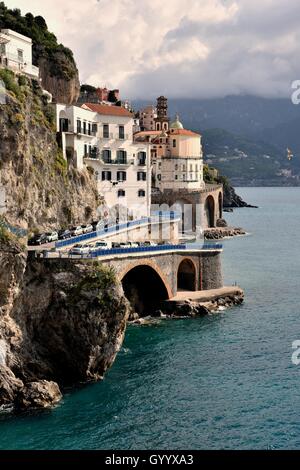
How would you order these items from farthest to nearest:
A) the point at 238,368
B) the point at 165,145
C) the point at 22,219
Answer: the point at 165,145 < the point at 22,219 < the point at 238,368

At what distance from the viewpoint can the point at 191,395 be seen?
57.5 m

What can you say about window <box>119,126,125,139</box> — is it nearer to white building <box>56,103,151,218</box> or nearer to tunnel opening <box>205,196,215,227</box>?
white building <box>56,103,151,218</box>

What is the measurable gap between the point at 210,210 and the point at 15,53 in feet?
347

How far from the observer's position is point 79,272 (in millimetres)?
60406

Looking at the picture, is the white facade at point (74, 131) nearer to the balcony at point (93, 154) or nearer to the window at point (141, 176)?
the balcony at point (93, 154)

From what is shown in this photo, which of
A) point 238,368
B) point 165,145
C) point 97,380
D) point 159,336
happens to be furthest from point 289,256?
point 97,380

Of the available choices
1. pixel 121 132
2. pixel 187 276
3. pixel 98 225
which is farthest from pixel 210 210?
pixel 98 225

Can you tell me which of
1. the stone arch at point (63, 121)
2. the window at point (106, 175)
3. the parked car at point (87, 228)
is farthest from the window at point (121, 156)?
the parked car at point (87, 228)

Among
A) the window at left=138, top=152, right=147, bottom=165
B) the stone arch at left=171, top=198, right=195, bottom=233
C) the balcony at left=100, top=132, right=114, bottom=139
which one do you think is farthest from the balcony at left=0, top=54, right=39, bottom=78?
the stone arch at left=171, top=198, right=195, bottom=233

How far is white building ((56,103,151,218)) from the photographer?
99500mm

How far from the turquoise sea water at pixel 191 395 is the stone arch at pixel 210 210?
97.1 meters

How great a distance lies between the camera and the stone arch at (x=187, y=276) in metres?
91.0

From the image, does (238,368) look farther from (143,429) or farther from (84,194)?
(84,194)

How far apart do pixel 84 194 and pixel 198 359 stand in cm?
3564
